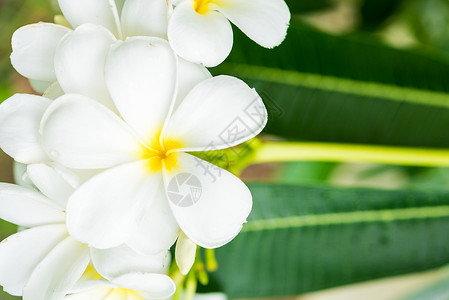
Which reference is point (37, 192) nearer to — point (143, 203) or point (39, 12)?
point (143, 203)

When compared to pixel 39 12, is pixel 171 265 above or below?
above

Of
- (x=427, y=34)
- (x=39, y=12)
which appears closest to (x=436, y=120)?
(x=427, y=34)

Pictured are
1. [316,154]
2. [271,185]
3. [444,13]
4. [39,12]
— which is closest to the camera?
[316,154]

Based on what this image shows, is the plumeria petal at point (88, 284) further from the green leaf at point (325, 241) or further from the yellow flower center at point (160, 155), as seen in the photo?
the green leaf at point (325, 241)

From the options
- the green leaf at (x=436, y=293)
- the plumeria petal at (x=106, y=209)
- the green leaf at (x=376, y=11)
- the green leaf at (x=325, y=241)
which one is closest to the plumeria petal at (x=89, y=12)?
the plumeria petal at (x=106, y=209)

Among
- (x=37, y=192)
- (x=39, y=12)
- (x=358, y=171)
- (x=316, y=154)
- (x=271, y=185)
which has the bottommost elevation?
(x=358, y=171)

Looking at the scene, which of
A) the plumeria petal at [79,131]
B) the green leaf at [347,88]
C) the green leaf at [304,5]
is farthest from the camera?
the green leaf at [304,5]

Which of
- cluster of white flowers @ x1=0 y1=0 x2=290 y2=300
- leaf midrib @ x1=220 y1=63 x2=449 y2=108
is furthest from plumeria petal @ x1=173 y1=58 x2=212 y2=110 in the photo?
leaf midrib @ x1=220 y1=63 x2=449 y2=108

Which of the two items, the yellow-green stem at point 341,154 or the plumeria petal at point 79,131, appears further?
the yellow-green stem at point 341,154
